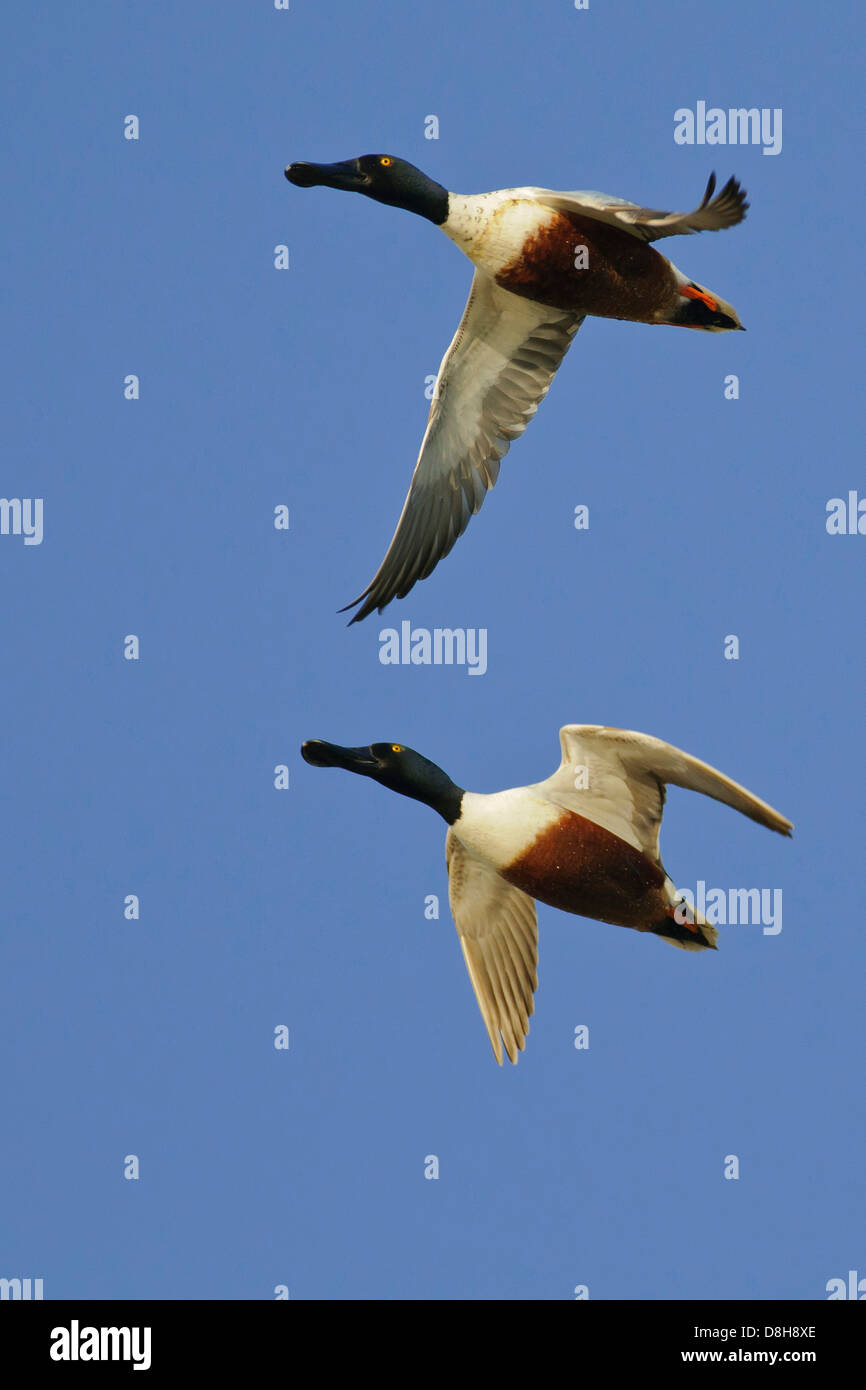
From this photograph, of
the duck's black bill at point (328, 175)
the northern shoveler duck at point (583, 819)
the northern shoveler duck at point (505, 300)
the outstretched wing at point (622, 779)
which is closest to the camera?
the outstretched wing at point (622, 779)

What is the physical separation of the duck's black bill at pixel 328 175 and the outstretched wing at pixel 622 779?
2.81m

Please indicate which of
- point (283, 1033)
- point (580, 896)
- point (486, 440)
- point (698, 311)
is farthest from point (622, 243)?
point (283, 1033)

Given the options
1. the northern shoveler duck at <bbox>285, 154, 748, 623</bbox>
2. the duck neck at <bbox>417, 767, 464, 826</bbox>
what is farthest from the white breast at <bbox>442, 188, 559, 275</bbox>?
the duck neck at <bbox>417, 767, 464, 826</bbox>

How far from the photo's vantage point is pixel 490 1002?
11547 mm

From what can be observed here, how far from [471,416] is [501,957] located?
2728mm

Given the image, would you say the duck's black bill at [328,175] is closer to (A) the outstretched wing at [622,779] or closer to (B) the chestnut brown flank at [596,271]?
(B) the chestnut brown flank at [596,271]

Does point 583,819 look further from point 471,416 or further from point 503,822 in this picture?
point 471,416

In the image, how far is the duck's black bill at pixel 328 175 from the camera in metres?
10.9

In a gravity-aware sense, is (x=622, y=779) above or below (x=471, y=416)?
below

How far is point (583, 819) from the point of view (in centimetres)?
1077

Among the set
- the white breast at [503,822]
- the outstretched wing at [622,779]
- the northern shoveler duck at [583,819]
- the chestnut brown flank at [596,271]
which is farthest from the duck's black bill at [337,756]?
the chestnut brown flank at [596,271]

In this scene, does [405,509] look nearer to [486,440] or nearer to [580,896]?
[486,440]

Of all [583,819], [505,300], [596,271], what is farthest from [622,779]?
[505,300]
